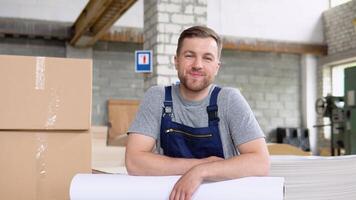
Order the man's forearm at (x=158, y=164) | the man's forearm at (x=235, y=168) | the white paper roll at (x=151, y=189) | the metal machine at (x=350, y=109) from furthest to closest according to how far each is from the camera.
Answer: the metal machine at (x=350, y=109) → the man's forearm at (x=158, y=164) → the man's forearm at (x=235, y=168) → the white paper roll at (x=151, y=189)

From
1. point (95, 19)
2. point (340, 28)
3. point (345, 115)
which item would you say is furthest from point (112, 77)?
point (340, 28)

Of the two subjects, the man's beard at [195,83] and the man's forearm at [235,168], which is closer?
the man's forearm at [235,168]

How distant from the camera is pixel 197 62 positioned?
161cm

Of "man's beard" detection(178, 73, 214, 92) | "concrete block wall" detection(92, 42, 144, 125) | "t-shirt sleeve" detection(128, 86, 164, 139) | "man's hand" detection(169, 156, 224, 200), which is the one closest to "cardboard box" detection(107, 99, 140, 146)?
"concrete block wall" detection(92, 42, 144, 125)

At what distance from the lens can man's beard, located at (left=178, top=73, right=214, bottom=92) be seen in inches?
64.2

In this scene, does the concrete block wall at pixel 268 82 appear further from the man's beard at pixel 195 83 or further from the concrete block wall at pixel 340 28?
the man's beard at pixel 195 83

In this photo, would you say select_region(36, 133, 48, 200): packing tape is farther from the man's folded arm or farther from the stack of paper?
the stack of paper

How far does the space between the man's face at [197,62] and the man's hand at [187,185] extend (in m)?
0.41

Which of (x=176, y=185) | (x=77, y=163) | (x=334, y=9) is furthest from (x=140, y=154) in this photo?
(x=334, y=9)

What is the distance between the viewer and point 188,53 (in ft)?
5.35

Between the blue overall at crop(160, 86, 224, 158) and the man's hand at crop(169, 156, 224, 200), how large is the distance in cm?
33

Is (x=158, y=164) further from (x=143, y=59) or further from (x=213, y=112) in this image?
(x=143, y=59)

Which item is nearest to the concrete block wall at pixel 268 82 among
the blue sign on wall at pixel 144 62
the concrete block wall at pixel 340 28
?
the concrete block wall at pixel 340 28

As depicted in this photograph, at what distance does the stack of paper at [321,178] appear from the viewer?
166 cm
